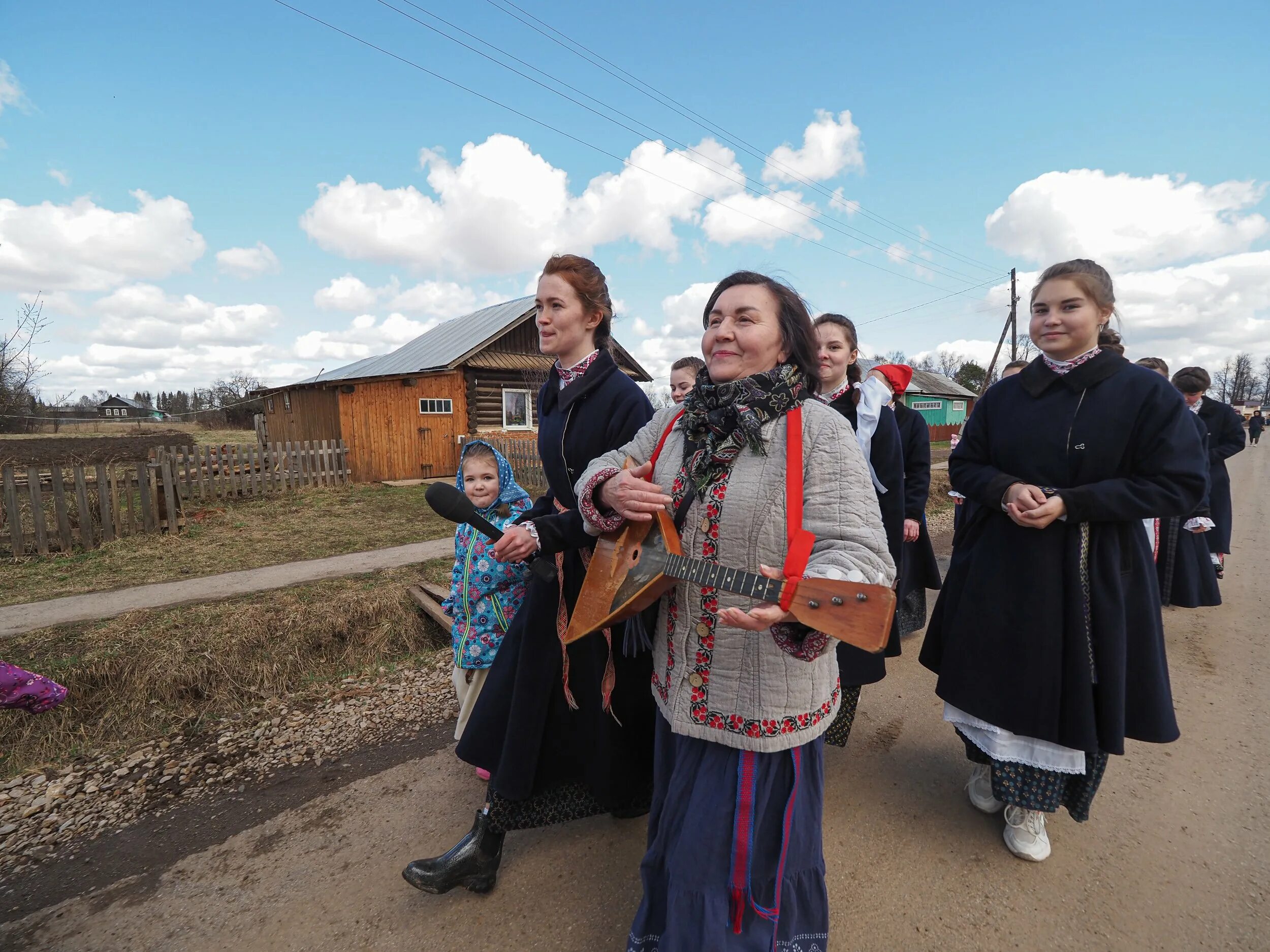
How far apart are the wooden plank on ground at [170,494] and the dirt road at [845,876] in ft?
22.3

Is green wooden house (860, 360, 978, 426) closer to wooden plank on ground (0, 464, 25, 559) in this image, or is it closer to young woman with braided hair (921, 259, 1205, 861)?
young woman with braided hair (921, 259, 1205, 861)

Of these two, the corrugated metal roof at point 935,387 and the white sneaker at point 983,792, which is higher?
the corrugated metal roof at point 935,387

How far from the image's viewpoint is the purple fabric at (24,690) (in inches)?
96.5

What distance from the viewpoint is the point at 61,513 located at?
7008mm

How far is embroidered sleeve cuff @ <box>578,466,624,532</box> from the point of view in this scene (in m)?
1.79

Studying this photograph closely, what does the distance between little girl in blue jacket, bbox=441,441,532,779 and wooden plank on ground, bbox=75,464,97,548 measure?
693 centimetres

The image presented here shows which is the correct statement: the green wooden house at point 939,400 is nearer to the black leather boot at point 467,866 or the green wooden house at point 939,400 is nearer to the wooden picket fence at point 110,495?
the wooden picket fence at point 110,495

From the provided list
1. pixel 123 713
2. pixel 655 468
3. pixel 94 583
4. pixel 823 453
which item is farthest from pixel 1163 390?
pixel 94 583

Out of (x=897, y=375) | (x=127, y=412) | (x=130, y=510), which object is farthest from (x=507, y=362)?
(x=127, y=412)

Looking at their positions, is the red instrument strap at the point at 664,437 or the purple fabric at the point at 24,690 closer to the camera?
the red instrument strap at the point at 664,437

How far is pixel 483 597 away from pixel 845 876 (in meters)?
1.81

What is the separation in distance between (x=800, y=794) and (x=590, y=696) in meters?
0.84

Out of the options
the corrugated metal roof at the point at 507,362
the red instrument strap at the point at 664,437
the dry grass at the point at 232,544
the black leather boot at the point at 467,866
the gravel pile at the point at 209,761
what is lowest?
the gravel pile at the point at 209,761

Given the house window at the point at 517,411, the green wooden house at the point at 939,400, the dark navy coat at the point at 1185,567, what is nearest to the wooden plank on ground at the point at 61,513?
the house window at the point at 517,411
